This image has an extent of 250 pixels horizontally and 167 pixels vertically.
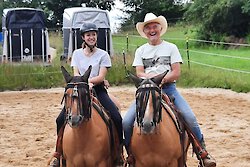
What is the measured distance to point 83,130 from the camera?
502 centimetres

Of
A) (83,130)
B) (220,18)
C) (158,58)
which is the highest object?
(220,18)

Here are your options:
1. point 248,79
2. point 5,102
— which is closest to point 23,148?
point 5,102

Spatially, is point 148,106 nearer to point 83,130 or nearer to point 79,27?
point 83,130

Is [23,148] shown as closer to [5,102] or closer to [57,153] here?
[57,153]

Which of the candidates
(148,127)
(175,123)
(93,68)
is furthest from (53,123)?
(148,127)

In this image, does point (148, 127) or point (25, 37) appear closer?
point (148, 127)

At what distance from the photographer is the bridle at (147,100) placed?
446cm

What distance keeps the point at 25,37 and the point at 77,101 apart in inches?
575

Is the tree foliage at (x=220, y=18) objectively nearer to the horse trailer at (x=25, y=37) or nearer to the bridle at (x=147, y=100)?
the horse trailer at (x=25, y=37)

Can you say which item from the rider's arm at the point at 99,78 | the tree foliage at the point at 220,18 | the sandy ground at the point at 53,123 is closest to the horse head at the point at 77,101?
the rider's arm at the point at 99,78

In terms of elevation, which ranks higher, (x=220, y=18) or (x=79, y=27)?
(x=220, y=18)

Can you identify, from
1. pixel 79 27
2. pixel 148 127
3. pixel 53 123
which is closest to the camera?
pixel 148 127

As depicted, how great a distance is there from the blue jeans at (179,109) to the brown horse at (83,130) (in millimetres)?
240

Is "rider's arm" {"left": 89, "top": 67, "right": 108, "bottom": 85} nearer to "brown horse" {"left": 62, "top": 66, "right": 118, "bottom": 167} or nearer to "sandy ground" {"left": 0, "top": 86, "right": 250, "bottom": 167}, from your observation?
"brown horse" {"left": 62, "top": 66, "right": 118, "bottom": 167}
